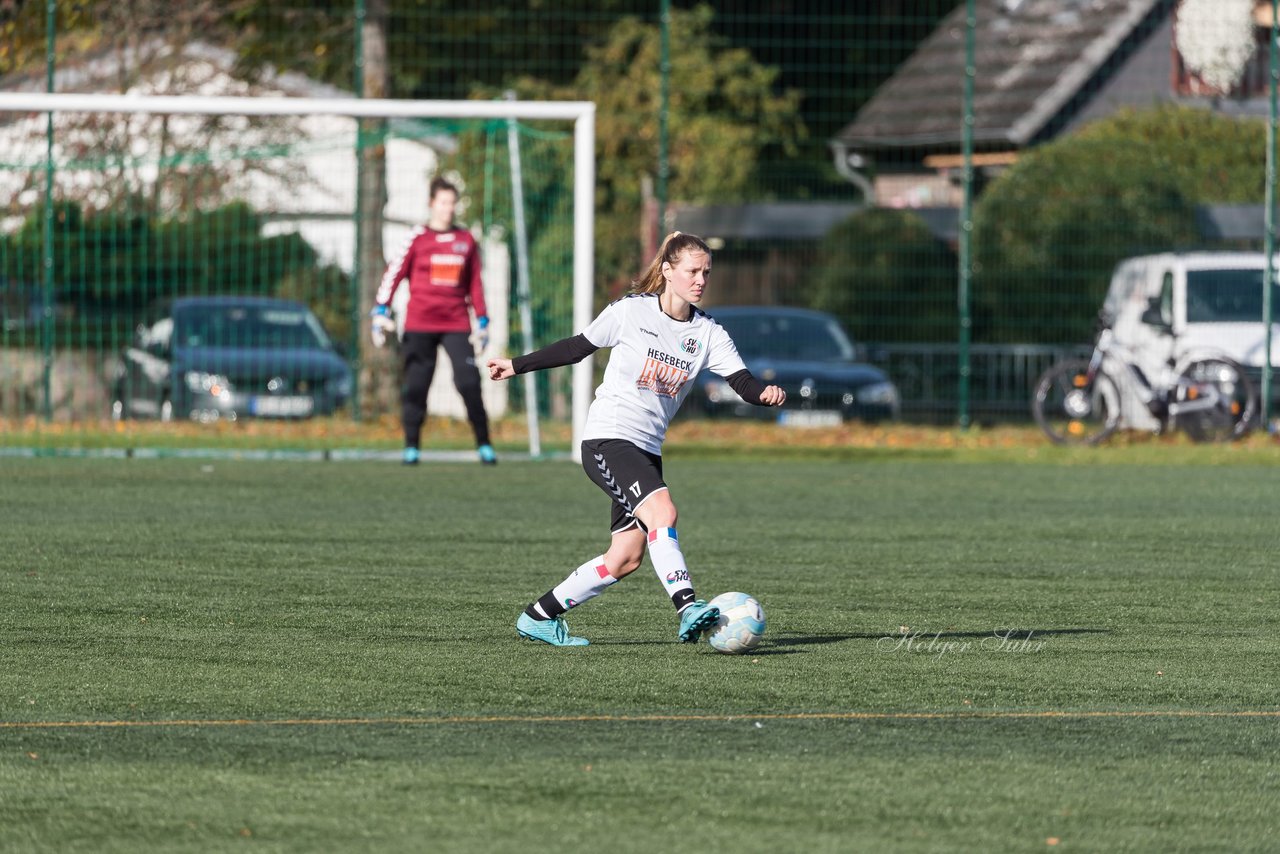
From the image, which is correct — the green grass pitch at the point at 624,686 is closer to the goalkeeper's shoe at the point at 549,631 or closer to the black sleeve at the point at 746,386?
the goalkeeper's shoe at the point at 549,631

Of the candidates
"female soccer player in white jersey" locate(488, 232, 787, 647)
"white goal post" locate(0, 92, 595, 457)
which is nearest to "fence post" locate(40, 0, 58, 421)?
"white goal post" locate(0, 92, 595, 457)

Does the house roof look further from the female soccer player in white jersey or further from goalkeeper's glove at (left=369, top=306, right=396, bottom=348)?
the female soccer player in white jersey

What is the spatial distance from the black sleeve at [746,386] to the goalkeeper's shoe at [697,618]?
2.61 ft

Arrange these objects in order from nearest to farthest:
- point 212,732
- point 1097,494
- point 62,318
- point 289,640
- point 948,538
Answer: point 212,732 → point 289,640 → point 948,538 → point 1097,494 → point 62,318

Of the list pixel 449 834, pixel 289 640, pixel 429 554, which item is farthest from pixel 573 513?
pixel 449 834

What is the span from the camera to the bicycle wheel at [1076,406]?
18.6 meters

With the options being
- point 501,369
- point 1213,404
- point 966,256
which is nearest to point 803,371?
point 966,256

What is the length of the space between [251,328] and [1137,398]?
7538 mm

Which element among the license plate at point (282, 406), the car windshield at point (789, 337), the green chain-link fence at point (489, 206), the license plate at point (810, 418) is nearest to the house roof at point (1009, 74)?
the green chain-link fence at point (489, 206)

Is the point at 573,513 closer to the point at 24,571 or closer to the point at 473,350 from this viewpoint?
the point at 473,350

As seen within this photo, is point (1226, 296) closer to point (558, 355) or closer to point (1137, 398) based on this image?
point (1137, 398)

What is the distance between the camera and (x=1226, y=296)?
20.0 metres

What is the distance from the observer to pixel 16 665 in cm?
720

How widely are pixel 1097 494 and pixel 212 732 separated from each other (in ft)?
31.4
